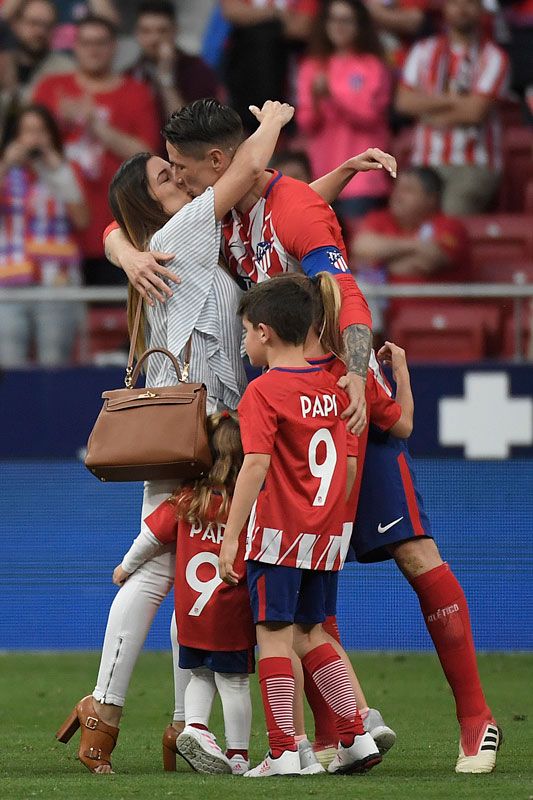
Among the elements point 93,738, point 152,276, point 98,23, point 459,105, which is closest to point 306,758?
point 93,738

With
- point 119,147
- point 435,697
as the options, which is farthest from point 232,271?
point 119,147

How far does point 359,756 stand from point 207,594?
0.63m

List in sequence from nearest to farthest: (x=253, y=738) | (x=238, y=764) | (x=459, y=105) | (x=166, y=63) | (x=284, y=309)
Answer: (x=284, y=309) → (x=238, y=764) → (x=253, y=738) → (x=459, y=105) → (x=166, y=63)

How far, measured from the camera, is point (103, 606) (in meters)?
8.15

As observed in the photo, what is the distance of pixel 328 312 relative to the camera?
425 cm

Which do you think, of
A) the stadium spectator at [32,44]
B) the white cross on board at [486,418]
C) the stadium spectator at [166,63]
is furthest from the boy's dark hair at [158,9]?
the white cross on board at [486,418]

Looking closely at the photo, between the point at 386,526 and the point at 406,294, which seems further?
the point at 406,294

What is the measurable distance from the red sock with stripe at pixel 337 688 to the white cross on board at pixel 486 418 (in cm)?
374

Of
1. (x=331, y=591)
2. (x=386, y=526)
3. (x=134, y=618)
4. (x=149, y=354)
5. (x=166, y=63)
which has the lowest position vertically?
(x=134, y=618)

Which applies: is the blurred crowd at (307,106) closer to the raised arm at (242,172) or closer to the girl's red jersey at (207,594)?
the raised arm at (242,172)

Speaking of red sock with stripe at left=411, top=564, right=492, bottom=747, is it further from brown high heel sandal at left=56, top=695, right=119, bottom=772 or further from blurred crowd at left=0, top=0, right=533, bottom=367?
blurred crowd at left=0, top=0, right=533, bottom=367

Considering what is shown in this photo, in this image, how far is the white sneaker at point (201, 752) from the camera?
170 inches

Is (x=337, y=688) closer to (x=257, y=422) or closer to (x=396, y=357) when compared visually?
(x=257, y=422)

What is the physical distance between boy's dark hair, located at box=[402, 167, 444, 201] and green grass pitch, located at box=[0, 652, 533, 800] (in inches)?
110
